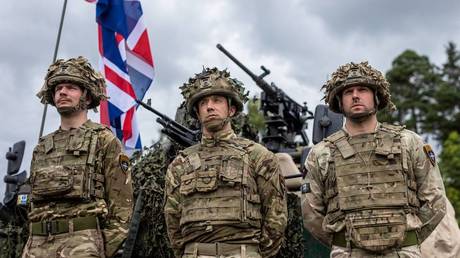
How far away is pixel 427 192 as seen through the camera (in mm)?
4773

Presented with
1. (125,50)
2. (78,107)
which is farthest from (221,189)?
(125,50)

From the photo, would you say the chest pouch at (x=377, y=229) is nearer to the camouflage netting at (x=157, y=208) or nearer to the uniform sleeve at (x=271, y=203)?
the uniform sleeve at (x=271, y=203)

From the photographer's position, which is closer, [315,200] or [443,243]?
[315,200]

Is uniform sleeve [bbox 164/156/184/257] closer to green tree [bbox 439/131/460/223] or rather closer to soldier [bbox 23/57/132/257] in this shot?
soldier [bbox 23/57/132/257]

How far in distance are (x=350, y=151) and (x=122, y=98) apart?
549 centimetres

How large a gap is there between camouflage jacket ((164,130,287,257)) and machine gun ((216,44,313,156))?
376 inches

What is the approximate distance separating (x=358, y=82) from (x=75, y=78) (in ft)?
7.38

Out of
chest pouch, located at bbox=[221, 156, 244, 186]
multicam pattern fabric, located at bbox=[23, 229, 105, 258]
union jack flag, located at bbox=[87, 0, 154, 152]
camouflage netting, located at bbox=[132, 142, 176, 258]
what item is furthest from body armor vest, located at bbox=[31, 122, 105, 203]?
union jack flag, located at bbox=[87, 0, 154, 152]

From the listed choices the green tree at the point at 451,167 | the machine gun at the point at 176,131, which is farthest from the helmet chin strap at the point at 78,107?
the green tree at the point at 451,167

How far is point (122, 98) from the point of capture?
9.66 m

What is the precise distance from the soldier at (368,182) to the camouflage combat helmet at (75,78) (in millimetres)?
1858

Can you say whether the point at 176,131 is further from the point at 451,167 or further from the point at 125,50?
the point at 451,167

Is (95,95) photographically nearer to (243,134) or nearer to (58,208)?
(58,208)

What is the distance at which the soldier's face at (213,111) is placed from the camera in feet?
16.3
